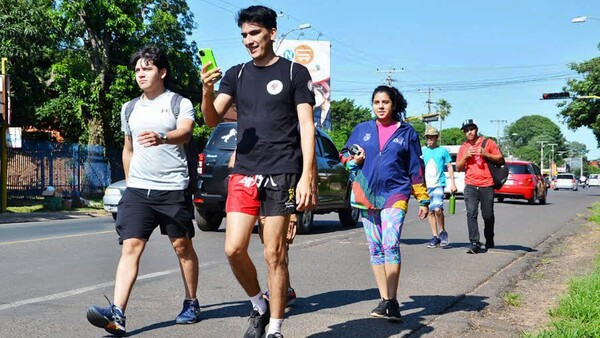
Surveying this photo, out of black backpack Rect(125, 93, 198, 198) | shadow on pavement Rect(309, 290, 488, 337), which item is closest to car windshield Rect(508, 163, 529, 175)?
shadow on pavement Rect(309, 290, 488, 337)

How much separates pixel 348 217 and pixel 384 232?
902 centimetres

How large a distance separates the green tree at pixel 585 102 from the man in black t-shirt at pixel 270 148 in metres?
41.0

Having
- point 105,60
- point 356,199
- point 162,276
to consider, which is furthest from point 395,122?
point 105,60

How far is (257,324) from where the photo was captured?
4.57 meters

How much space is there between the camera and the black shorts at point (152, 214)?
192 inches

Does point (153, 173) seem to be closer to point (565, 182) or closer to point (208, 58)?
point (208, 58)

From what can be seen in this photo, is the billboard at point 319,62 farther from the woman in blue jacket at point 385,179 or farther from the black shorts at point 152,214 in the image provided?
the black shorts at point 152,214

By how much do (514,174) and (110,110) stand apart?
56.8ft

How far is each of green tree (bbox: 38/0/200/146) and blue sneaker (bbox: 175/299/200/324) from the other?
25.2 meters

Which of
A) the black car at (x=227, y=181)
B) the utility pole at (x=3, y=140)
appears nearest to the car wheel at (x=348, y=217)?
the black car at (x=227, y=181)

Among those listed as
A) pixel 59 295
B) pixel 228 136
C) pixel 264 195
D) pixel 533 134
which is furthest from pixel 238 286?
pixel 533 134

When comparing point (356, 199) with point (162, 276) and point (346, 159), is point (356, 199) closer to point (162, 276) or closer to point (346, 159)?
point (346, 159)

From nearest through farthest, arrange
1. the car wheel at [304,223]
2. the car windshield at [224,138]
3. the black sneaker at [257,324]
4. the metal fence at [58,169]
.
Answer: the black sneaker at [257,324], the car windshield at [224,138], the car wheel at [304,223], the metal fence at [58,169]

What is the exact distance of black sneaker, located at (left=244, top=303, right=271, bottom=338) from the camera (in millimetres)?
4527
